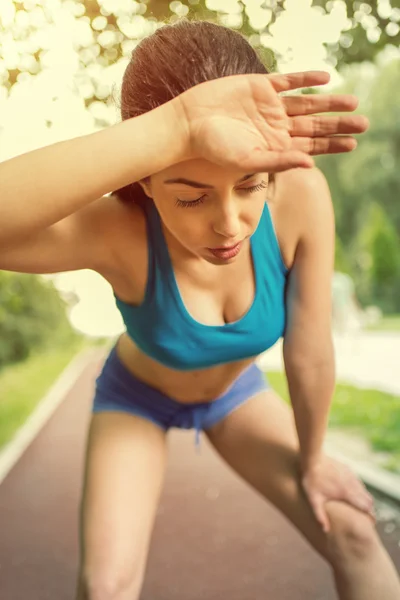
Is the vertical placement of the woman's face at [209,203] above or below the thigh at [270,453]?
above

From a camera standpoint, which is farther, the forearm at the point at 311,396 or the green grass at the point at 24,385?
the green grass at the point at 24,385

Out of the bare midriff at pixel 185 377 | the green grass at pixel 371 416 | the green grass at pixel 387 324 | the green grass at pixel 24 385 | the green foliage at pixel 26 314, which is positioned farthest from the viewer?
the green grass at pixel 387 324

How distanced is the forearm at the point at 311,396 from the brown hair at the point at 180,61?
555 mm

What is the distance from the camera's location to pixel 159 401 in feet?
4.74

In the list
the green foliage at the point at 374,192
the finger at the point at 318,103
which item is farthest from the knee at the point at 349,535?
the green foliage at the point at 374,192

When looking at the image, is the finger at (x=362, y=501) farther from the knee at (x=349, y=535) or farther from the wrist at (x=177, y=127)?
the wrist at (x=177, y=127)

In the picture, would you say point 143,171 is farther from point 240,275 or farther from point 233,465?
point 233,465

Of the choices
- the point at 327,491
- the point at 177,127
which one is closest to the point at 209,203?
the point at 177,127

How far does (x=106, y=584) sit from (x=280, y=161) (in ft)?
2.57

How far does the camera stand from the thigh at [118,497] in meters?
1.22

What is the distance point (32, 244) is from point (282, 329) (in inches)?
20.3

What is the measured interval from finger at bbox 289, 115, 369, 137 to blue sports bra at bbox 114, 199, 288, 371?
0.27 meters

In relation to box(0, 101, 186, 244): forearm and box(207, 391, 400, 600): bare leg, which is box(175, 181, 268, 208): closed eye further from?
box(207, 391, 400, 600): bare leg

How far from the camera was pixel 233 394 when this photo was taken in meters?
1.49
